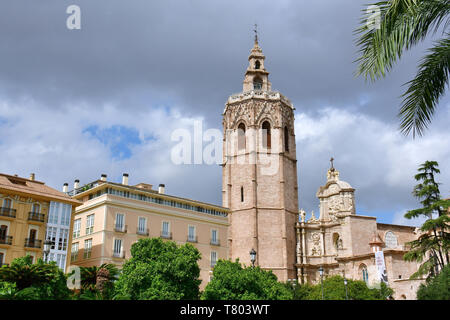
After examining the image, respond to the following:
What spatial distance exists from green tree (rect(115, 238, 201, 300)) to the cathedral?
2282 centimetres

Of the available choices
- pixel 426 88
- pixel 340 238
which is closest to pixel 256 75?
pixel 340 238

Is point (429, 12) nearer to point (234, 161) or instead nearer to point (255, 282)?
point (255, 282)

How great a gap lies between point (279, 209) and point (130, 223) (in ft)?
61.0

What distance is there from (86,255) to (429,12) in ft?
103

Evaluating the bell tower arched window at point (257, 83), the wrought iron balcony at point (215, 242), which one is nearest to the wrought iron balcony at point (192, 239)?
the wrought iron balcony at point (215, 242)

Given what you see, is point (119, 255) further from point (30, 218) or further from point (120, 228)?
point (30, 218)

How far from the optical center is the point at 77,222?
37188 mm

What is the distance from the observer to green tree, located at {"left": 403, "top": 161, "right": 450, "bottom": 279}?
23.9 meters

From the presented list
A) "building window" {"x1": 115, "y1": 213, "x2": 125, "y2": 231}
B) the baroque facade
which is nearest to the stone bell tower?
the baroque facade

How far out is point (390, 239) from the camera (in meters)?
48.8

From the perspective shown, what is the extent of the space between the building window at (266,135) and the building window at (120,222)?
2080 cm

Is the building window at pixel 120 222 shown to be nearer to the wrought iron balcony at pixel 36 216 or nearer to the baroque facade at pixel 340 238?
the wrought iron balcony at pixel 36 216

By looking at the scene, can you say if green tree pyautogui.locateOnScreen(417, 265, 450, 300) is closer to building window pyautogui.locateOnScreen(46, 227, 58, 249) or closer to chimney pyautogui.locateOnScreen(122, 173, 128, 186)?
building window pyautogui.locateOnScreen(46, 227, 58, 249)

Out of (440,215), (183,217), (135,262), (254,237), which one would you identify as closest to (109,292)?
(135,262)
